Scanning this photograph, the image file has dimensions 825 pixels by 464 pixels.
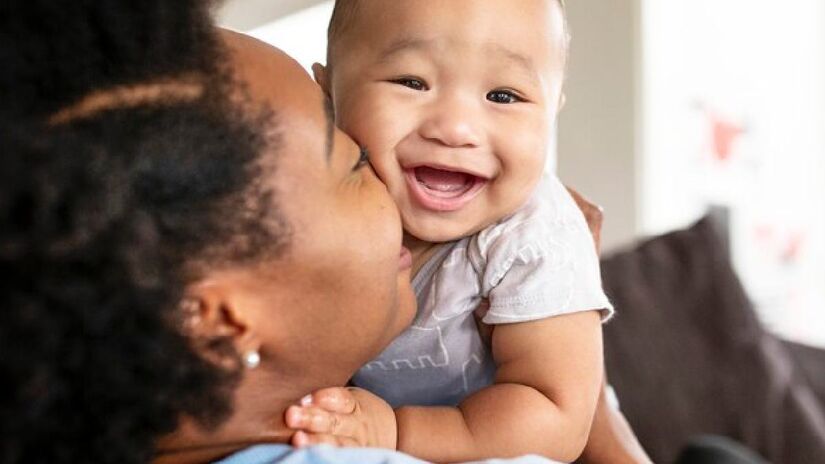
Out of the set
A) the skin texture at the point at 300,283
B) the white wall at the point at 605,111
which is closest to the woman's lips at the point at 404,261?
the skin texture at the point at 300,283

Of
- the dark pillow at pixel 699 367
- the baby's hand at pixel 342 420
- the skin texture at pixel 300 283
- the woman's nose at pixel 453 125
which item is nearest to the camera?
the skin texture at pixel 300 283

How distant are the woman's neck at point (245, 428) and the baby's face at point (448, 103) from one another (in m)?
0.23

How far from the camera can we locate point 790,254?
10.4 feet

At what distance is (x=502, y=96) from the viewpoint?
1030mm

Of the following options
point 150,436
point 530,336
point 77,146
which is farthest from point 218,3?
point 530,336

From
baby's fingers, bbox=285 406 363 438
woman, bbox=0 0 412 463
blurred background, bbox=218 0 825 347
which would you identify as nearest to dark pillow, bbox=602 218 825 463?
blurred background, bbox=218 0 825 347

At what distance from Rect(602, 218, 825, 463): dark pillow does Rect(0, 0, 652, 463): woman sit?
1398 mm

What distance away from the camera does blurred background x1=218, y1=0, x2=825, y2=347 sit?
2852 millimetres

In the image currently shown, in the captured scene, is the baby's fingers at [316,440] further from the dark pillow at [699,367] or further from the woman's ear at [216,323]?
the dark pillow at [699,367]

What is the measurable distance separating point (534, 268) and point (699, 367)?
120 centimetres

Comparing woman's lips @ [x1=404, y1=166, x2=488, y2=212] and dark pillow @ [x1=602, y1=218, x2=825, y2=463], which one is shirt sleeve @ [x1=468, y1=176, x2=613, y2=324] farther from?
dark pillow @ [x1=602, y1=218, x2=825, y2=463]

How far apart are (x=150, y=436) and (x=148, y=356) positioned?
70 millimetres

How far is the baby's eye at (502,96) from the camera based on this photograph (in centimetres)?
102

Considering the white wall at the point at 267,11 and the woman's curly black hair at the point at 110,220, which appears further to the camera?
the white wall at the point at 267,11
